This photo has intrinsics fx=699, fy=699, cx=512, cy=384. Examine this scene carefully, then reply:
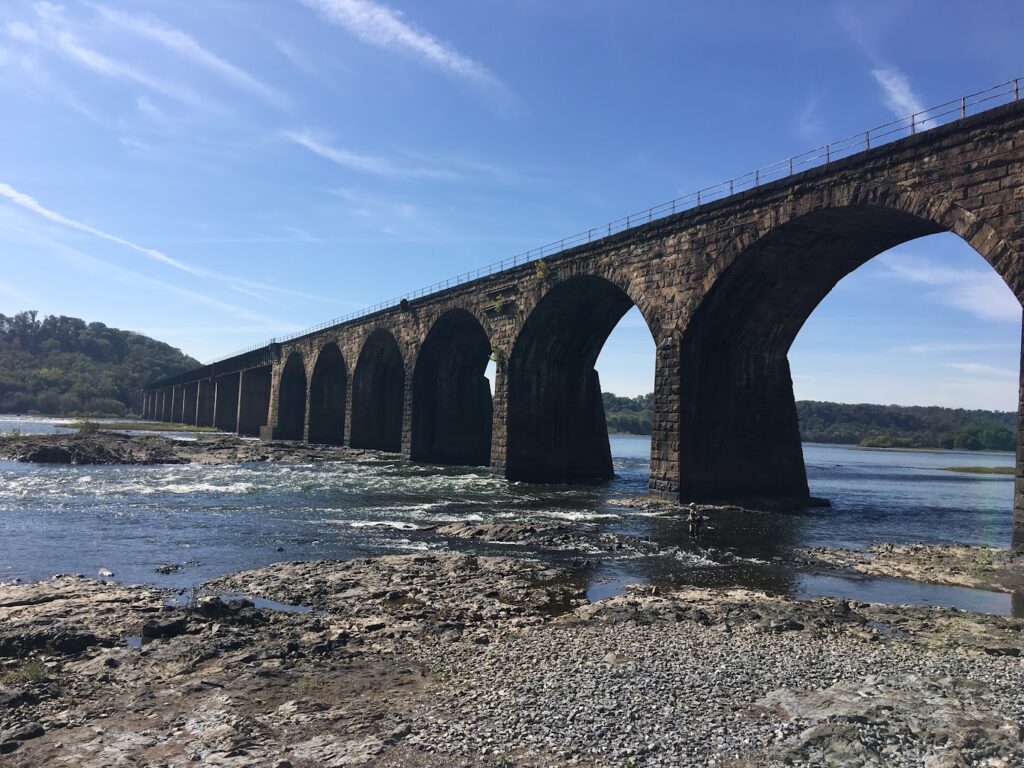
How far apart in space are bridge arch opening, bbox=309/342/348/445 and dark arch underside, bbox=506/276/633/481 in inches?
1239

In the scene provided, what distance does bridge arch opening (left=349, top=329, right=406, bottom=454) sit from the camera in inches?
2320

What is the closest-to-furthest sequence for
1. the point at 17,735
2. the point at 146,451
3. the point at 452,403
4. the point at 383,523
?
the point at 17,735 < the point at 383,523 < the point at 146,451 < the point at 452,403

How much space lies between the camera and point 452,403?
50375mm

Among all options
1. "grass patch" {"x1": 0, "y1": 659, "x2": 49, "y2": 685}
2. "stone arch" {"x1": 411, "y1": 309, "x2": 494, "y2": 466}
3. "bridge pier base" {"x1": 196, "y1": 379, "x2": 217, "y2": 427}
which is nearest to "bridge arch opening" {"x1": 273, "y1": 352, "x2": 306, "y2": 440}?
"stone arch" {"x1": 411, "y1": 309, "x2": 494, "y2": 466}

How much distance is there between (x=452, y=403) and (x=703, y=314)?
26246 millimetres

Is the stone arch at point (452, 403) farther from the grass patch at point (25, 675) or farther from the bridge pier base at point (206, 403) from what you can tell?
the bridge pier base at point (206, 403)

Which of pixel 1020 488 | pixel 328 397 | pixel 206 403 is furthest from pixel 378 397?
pixel 206 403

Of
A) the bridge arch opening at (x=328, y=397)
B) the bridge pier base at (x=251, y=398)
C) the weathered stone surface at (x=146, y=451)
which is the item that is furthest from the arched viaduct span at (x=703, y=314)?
the bridge pier base at (x=251, y=398)

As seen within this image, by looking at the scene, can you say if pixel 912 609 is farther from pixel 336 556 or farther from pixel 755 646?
pixel 336 556

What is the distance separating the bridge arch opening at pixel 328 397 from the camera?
66000 mm

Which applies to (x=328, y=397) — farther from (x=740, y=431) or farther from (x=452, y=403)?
(x=740, y=431)

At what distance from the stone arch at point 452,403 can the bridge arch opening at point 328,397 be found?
18.0 meters

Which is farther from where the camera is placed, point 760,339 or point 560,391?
point 560,391

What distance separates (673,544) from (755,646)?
9.99 meters
